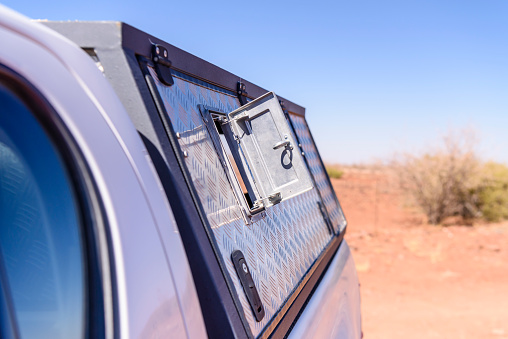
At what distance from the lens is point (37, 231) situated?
94cm

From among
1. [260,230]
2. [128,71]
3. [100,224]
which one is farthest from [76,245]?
[260,230]

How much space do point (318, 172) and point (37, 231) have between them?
3123 mm

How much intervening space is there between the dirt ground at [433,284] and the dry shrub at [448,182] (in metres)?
3.77

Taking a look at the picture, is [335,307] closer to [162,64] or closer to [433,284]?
[162,64]

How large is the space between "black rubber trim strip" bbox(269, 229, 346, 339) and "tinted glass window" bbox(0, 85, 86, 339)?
967 millimetres

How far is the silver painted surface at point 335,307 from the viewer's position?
211cm

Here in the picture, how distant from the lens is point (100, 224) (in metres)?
1.02

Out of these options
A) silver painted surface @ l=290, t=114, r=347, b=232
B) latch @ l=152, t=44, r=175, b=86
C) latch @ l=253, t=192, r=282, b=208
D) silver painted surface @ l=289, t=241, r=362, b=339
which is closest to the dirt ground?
silver painted surface @ l=290, t=114, r=347, b=232

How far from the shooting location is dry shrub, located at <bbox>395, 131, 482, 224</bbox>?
17109mm

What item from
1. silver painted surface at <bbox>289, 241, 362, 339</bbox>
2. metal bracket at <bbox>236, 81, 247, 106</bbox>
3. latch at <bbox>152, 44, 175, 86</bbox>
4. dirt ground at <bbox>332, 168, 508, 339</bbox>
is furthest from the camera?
dirt ground at <bbox>332, 168, 508, 339</bbox>

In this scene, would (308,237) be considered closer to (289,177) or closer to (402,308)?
(289,177)

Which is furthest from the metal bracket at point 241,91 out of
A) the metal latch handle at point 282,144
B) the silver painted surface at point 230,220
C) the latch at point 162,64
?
the latch at point 162,64

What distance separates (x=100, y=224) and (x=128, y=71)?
1.86 feet

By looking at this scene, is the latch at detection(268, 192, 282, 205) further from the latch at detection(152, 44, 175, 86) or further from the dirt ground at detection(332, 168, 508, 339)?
the dirt ground at detection(332, 168, 508, 339)
